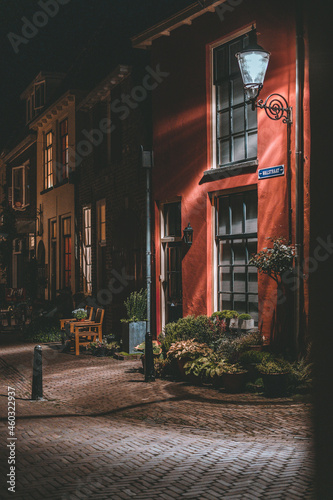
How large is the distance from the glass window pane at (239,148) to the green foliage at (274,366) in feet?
12.7

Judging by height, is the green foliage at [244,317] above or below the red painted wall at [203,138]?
below

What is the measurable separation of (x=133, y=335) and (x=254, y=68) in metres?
6.53

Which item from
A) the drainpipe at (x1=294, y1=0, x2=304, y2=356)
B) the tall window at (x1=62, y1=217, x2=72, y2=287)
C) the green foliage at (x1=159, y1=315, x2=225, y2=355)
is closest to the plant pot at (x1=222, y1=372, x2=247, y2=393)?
the drainpipe at (x1=294, y1=0, x2=304, y2=356)

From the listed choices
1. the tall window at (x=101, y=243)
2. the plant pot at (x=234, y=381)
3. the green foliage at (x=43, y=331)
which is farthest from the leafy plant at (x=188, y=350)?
the green foliage at (x=43, y=331)

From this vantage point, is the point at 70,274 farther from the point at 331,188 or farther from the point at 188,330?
the point at 331,188

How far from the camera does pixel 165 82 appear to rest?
1178 cm

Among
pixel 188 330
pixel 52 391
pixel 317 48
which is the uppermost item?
pixel 317 48

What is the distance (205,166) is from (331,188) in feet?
29.9

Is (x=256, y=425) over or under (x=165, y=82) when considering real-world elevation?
under

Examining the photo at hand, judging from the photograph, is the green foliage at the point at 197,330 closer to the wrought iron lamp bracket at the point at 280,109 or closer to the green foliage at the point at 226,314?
the green foliage at the point at 226,314

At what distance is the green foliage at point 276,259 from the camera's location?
323 inches

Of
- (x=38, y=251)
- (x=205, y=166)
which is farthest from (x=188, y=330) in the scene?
(x=38, y=251)

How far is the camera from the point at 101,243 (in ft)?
50.1

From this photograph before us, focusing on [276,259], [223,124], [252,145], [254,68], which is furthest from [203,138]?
[276,259]
